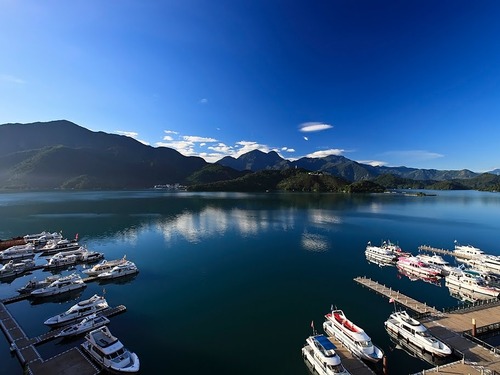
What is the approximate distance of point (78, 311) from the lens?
39.4 metres

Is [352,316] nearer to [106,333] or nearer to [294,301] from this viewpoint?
[294,301]

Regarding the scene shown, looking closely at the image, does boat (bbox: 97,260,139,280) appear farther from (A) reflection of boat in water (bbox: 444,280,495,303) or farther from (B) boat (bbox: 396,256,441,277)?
(A) reflection of boat in water (bbox: 444,280,495,303)

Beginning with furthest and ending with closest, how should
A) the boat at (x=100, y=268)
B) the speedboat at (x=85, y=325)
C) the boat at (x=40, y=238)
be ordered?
the boat at (x=40, y=238) → the boat at (x=100, y=268) → the speedboat at (x=85, y=325)

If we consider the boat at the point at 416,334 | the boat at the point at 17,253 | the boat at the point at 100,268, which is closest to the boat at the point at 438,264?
the boat at the point at 416,334

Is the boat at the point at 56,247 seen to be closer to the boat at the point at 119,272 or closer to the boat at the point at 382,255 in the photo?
the boat at the point at 119,272

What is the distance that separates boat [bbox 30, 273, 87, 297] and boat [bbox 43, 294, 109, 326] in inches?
494

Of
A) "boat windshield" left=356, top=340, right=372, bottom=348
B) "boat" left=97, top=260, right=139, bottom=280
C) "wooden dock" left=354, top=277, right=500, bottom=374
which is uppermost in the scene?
"boat windshield" left=356, top=340, right=372, bottom=348

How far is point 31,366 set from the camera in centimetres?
2769

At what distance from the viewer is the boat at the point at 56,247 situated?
78738mm

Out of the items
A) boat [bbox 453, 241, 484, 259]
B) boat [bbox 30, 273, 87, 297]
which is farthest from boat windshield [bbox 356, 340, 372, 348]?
boat [bbox 453, 241, 484, 259]

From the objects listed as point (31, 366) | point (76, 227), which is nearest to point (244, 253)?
point (31, 366)

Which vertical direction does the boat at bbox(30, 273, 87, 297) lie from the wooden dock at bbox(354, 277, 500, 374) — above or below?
below

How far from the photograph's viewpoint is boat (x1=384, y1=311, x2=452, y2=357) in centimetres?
3026

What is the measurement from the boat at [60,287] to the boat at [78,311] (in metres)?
12.5
